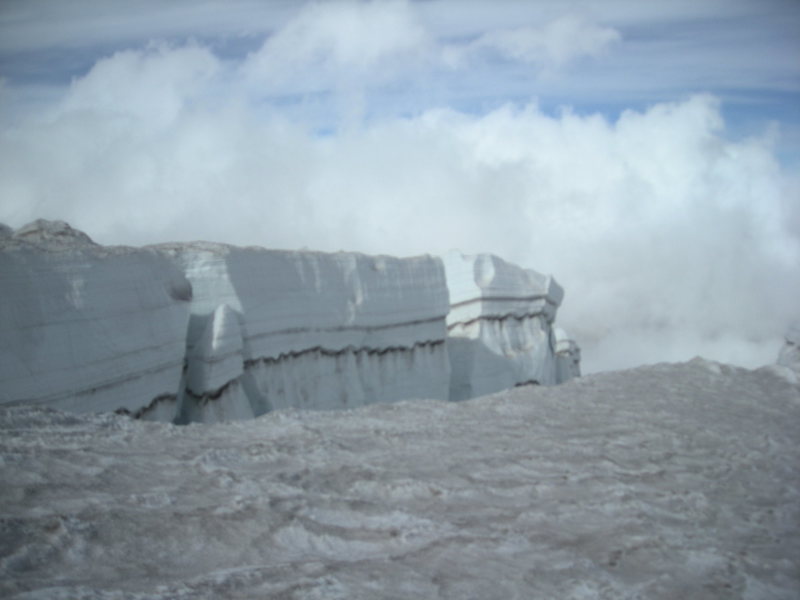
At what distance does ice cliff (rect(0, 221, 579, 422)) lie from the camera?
500 cm

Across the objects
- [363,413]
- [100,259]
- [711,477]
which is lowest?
[711,477]

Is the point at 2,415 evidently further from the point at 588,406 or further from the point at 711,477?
the point at 588,406

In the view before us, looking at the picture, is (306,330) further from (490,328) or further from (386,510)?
(386,510)

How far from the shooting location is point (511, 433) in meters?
4.60

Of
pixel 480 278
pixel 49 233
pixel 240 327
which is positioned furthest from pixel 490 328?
pixel 49 233

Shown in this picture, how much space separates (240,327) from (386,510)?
4094 millimetres

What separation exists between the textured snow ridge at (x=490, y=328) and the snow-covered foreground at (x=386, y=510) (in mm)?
5923

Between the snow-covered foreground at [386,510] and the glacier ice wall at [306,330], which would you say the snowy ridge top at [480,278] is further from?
the snow-covered foreground at [386,510]

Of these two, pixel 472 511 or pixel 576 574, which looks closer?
pixel 576 574

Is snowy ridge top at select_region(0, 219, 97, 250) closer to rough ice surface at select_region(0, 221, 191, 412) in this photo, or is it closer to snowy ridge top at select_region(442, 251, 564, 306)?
rough ice surface at select_region(0, 221, 191, 412)

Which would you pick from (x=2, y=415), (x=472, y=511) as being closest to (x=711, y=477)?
(x=472, y=511)

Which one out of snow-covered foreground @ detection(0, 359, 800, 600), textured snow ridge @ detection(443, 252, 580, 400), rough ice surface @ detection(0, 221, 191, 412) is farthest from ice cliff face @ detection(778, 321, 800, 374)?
rough ice surface @ detection(0, 221, 191, 412)

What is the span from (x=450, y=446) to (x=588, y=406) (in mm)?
2156

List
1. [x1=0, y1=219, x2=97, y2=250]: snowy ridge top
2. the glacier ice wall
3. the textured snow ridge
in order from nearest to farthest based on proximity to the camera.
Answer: [x1=0, y1=219, x2=97, y2=250]: snowy ridge top → the glacier ice wall → the textured snow ridge
